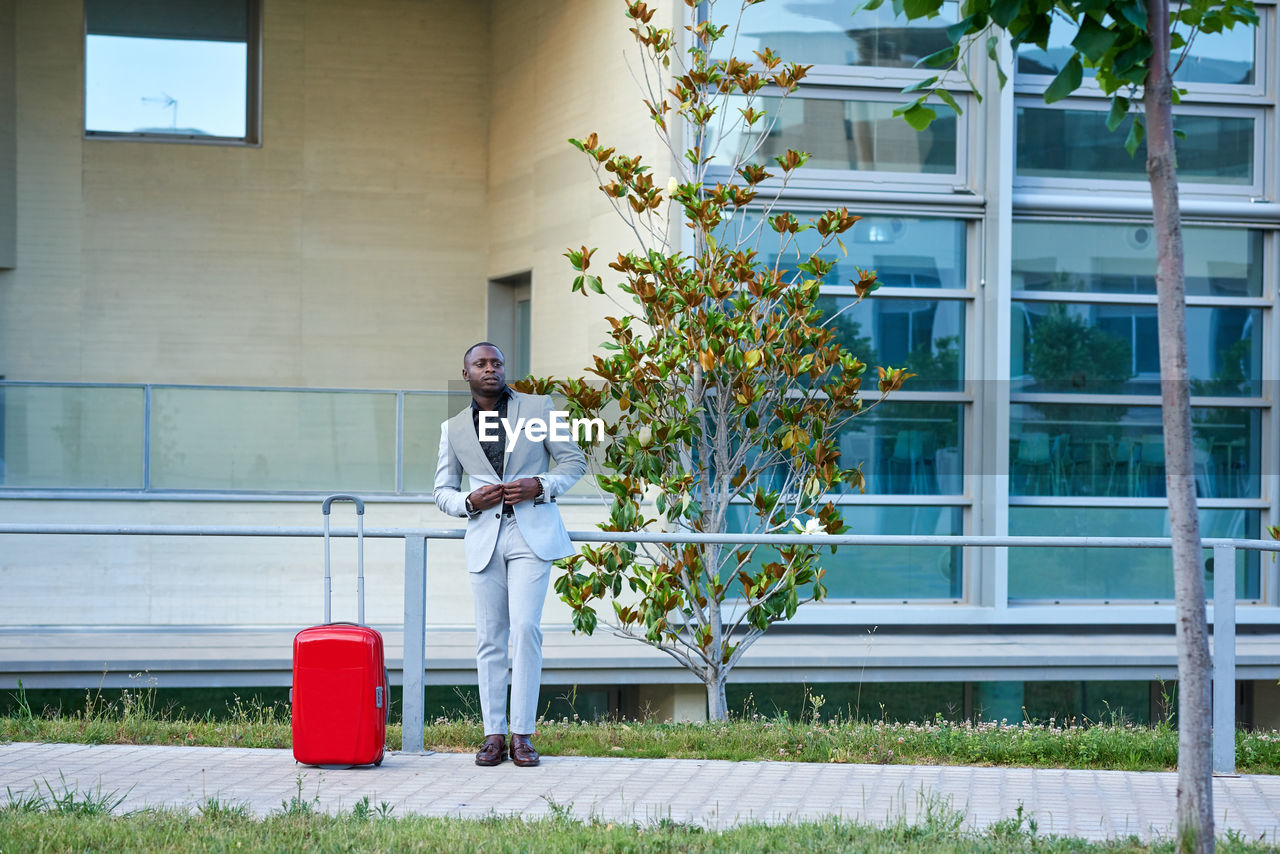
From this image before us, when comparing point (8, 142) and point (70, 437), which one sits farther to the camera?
point (8, 142)

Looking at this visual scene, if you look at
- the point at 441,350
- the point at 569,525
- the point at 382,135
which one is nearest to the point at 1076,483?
the point at 569,525

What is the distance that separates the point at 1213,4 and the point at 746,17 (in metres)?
7.70

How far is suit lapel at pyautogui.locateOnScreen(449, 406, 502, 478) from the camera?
21.0ft

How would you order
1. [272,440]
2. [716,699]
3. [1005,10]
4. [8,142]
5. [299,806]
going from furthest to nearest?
[8,142]
[272,440]
[716,699]
[299,806]
[1005,10]

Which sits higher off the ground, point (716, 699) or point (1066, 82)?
point (1066, 82)

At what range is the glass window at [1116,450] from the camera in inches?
490

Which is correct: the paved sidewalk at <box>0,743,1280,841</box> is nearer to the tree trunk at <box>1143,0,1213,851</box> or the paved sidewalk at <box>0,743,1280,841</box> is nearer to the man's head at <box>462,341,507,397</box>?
the tree trunk at <box>1143,0,1213,851</box>

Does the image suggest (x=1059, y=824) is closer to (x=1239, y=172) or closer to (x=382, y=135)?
(x=1239, y=172)

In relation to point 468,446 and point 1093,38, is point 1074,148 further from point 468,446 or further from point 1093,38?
point 1093,38

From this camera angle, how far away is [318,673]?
20.0 feet

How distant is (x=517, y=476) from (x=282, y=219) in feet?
34.9

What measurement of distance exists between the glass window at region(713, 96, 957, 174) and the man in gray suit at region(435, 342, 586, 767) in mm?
5872

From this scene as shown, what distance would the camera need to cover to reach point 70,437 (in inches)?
483

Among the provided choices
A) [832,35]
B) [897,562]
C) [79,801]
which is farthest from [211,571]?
[832,35]
